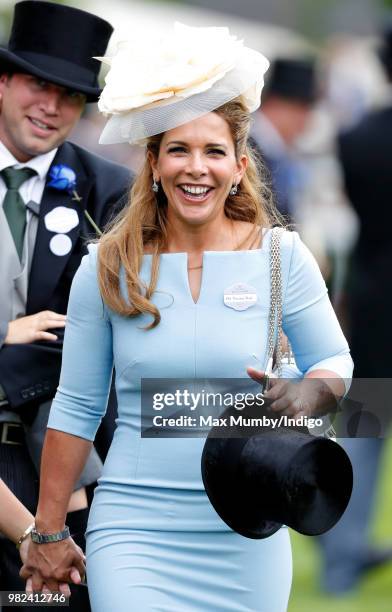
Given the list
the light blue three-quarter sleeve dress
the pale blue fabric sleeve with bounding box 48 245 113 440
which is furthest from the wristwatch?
the pale blue fabric sleeve with bounding box 48 245 113 440

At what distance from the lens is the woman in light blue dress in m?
4.06

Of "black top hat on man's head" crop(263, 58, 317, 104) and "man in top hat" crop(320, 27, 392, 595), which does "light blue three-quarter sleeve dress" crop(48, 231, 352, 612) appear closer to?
"man in top hat" crop(320, 27, 392, 595)

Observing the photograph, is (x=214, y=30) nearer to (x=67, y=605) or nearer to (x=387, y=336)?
(x=67, y=605)

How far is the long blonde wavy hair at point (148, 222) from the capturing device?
4141 millimetres

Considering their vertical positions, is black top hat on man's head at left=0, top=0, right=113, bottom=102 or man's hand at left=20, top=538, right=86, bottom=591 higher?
black top hat on man's head at left=0, top=0, right=113, bottom=102

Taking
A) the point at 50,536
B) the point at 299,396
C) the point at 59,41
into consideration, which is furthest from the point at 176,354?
the point at 59,41

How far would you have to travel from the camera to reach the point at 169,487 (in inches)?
160

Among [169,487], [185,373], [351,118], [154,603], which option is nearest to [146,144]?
[185,373]

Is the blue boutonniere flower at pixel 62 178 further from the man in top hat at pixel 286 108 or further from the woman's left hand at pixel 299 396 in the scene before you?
the man in top hat at pixel 286 108

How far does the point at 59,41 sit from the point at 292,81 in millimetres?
4648

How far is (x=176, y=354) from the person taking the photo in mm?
4062

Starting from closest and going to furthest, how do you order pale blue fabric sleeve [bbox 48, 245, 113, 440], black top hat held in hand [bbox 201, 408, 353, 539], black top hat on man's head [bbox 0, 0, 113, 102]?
black top hat held in hand [bbox 201, 408, 353, 539] → pale blue fabric sleeve [bbox 48, 245, 113, 440] → black top hat on man's head [bbox 0, 0, 113, 102]

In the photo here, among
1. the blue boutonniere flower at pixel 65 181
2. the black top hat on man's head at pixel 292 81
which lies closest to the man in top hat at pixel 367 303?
the black top hat on man's head at pixel 292 81

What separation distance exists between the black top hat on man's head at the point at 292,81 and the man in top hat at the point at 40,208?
431 centimetres
